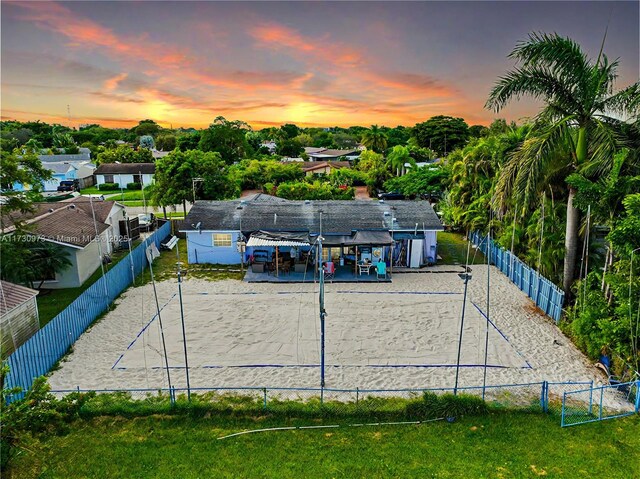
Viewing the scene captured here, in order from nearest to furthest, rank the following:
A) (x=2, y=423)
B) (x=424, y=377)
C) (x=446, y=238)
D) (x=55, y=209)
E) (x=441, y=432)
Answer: (x=2, y=423), (x=441, y=432), (x=424, y=377), (x=55, y=209), (x=446, y=238)

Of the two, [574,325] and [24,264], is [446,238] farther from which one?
[24,264]

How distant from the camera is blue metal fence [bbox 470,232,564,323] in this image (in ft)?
56.0

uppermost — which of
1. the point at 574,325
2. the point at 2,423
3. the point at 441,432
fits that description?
the point at 2,423

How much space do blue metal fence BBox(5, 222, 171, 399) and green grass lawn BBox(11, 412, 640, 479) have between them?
245 centimetres

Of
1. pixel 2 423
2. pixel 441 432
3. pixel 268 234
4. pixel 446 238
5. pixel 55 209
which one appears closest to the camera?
pixel 2 423

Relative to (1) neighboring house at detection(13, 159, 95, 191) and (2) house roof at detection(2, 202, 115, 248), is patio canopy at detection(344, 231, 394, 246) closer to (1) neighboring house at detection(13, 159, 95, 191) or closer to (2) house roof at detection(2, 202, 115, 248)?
(2) house roof at detection(2, 202, 115, 248)

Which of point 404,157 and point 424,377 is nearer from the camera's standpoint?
point 424,377

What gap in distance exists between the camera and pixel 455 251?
27672mm

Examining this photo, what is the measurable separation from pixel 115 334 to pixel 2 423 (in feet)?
28.3

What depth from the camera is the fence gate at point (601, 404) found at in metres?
11.1

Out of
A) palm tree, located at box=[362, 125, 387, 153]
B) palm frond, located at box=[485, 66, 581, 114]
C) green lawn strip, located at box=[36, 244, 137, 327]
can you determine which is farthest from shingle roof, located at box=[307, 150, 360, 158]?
palm frond, located at box=[485, 66, 581, 114]

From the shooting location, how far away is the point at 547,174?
17.0m

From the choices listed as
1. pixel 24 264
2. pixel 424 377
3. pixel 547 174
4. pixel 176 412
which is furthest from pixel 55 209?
pixel 547 174

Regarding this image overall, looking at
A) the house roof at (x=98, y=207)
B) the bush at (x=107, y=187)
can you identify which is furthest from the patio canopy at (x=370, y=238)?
the bush at (x=107, y=187)
